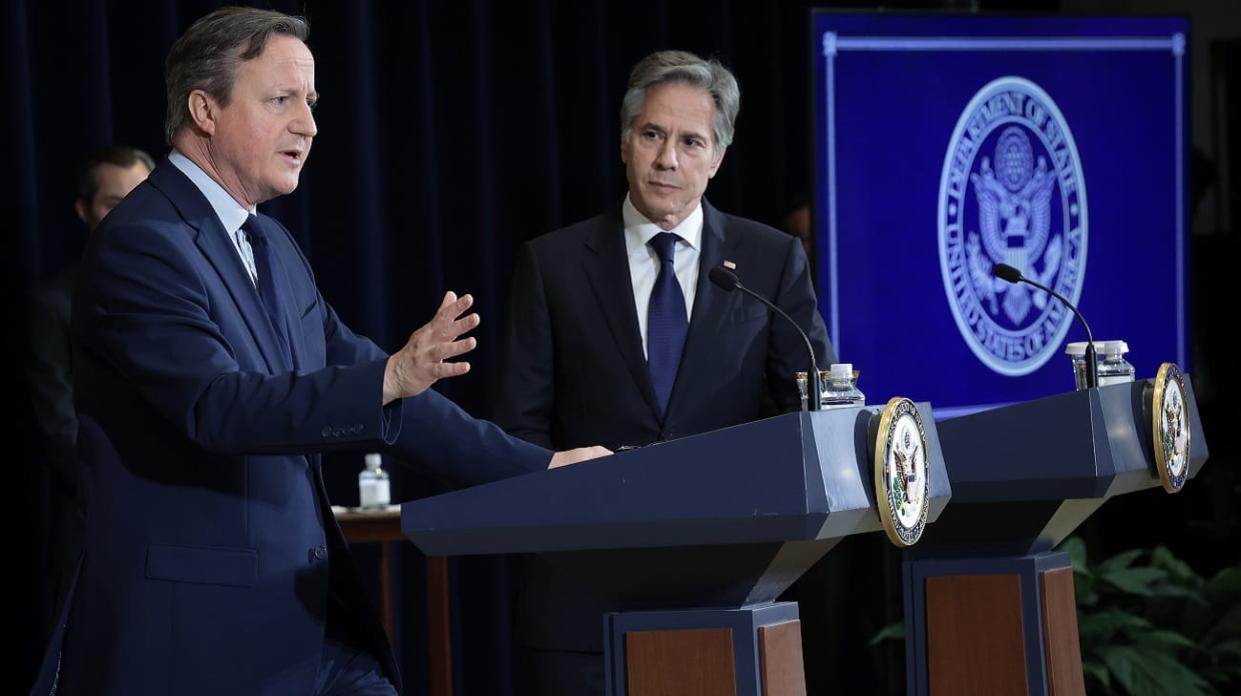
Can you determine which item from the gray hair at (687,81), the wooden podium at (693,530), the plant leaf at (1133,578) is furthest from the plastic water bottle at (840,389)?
the plant leaf at (1133,578)

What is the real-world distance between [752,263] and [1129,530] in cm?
321

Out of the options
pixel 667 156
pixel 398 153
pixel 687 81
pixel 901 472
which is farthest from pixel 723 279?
pixel 398 153

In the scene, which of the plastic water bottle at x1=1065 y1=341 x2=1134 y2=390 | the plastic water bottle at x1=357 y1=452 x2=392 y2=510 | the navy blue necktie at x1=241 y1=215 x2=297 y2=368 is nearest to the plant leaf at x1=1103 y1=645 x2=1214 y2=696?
the plastic water bottle at x1=1065 y1=341 x2=1134 y2=390

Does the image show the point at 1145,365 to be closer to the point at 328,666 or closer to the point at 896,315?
the point at 896,315

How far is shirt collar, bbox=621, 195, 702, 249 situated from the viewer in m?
3.32

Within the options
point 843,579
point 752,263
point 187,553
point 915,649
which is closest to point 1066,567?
point 915,649

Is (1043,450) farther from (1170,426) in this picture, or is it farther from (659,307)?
(659,307)

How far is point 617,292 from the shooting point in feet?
10.7

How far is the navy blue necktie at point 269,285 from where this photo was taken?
7.97 ft

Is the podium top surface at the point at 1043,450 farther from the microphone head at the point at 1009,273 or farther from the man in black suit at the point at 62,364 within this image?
the man in black suit at the point at 62,364

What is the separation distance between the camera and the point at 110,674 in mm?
2238

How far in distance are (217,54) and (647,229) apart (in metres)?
1.11

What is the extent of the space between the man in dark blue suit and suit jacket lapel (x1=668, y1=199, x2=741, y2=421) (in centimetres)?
72

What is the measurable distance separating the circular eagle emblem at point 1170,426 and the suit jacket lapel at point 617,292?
2.87 feet
